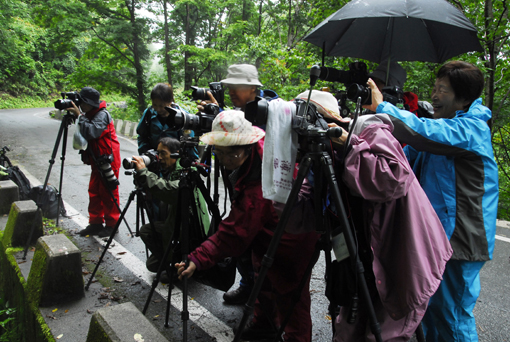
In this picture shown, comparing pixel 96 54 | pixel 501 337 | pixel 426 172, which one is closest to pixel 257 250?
pixel 426 172

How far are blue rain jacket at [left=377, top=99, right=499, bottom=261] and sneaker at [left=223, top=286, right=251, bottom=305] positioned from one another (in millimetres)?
1845

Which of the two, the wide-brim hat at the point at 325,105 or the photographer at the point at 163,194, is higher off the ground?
the wide-brim hat at the point at 325,105

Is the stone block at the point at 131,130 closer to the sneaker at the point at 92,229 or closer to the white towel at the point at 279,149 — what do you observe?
the sneaker at the point at 92,229

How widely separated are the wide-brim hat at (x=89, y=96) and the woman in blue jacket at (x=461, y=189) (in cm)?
363

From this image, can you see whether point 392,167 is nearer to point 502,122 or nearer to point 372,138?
point 372,138

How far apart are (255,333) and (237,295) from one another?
539 millimetres

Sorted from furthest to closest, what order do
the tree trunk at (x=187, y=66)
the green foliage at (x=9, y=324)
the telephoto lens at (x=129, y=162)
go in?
the tree trunk at (x=187, y=66) < the green foliage at (x=9, y=324) < the telephoto lens at (x=129, y=162)

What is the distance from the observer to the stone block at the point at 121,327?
180 centimetres

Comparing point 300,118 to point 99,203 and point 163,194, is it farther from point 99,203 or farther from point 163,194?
point 99,203

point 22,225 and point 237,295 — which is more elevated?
point 22,225

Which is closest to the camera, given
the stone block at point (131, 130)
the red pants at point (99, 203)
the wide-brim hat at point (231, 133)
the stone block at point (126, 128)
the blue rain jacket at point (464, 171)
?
the blue rain jacket at point (464, 171)

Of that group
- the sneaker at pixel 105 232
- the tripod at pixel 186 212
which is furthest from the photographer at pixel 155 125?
the tripod at pixel 186 212

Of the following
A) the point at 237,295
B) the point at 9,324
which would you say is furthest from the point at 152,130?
the point at 9,324

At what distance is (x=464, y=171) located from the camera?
206 centimetres
